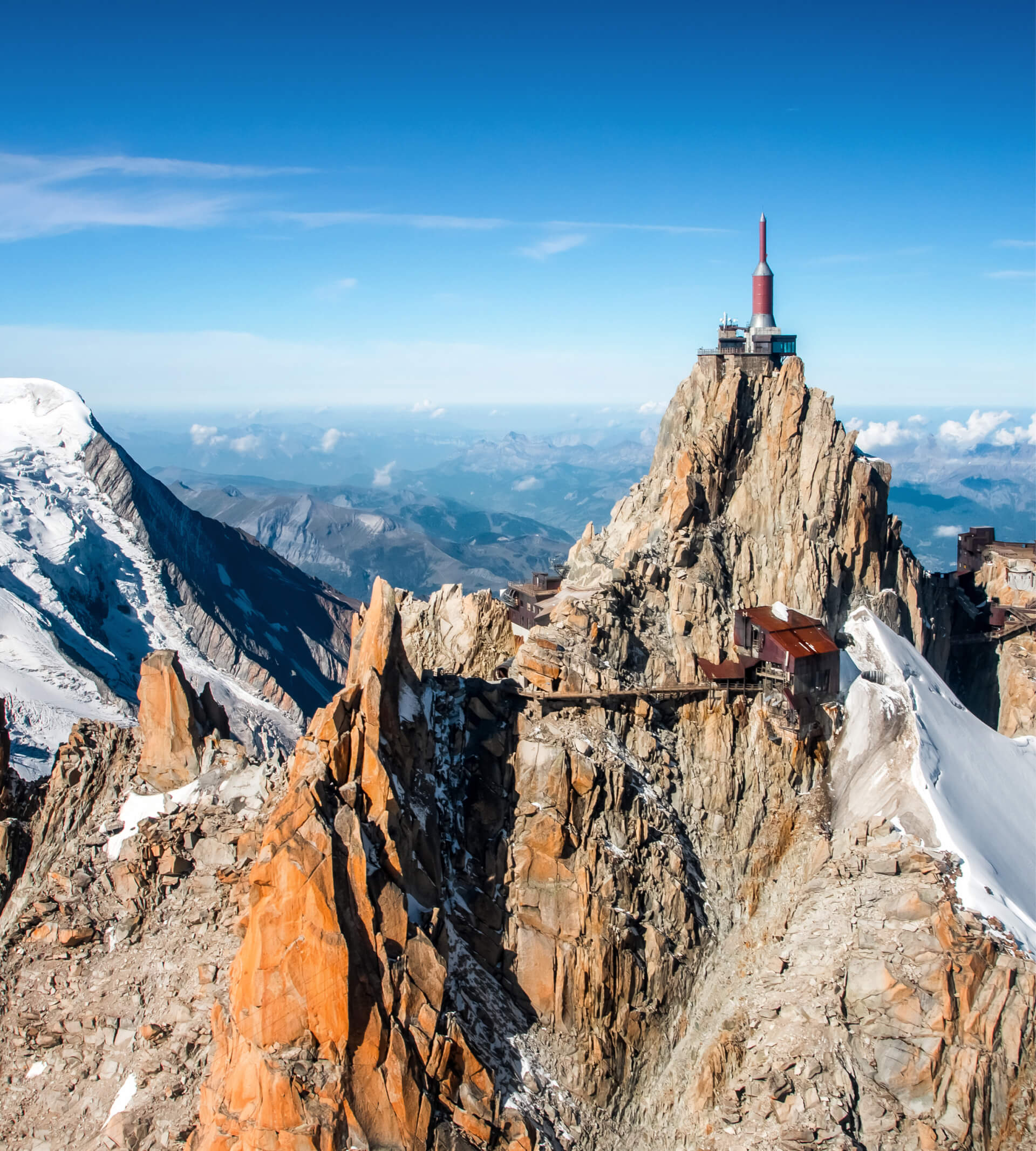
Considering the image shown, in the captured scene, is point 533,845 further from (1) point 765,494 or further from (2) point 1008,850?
(1) point 765,494

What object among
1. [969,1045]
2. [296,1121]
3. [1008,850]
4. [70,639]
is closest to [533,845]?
[296,1121]

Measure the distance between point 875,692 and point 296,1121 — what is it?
45513 millimetres

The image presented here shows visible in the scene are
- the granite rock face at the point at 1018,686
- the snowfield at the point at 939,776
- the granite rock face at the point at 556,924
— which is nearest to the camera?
the granite rock face at the point at 556,924

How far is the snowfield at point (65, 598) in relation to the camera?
103 m

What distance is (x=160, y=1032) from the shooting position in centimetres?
4191

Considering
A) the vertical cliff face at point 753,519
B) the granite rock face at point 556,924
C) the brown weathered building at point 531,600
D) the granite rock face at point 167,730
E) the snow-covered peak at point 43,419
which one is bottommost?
the granite rock face at point 556,924

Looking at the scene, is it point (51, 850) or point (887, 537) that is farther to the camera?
point (887, 537)

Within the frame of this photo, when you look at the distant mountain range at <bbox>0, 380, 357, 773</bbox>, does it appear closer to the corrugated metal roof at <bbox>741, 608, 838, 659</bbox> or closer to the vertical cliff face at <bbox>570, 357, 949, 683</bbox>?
the vertical cliff face at <bbox>570, 357, 949, 683</bbox>

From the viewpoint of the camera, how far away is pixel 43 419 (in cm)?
16538

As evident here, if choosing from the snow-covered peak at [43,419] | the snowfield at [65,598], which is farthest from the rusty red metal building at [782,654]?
Result: the snow-covered peak at [43,419]

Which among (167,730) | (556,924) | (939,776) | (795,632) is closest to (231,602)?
(167,730)

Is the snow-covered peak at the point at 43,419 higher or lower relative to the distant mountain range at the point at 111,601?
higher

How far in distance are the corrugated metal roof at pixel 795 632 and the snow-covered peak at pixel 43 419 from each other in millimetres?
130680

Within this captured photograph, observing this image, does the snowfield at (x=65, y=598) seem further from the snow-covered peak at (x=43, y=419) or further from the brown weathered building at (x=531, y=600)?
the brown weathered building at (x=531, y=600)
